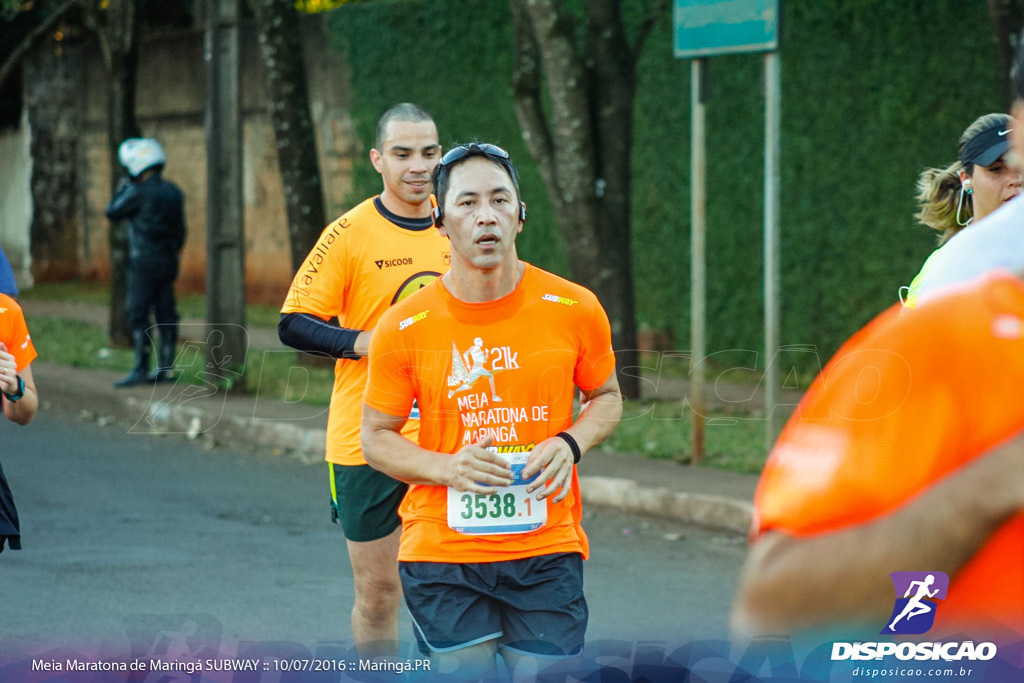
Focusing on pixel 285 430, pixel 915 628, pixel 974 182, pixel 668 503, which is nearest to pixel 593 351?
pixel 974 182

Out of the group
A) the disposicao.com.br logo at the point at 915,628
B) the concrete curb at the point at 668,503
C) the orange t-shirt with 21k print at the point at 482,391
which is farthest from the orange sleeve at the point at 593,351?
the concrete curb at the point at 668,503

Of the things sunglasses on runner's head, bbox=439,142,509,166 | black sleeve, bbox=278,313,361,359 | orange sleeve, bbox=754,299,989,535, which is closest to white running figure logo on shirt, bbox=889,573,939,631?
orange sleeve, bbox=754,299,989,535

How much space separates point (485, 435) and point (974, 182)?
1679 millimetres

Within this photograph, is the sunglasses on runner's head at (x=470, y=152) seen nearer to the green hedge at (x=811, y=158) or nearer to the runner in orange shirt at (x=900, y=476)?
the runner in orange shirt at (x=900, y=476)

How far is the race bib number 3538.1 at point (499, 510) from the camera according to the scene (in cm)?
366

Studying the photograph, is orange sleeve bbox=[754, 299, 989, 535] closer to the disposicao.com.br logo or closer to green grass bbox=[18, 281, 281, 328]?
the disposicao.com.br logo

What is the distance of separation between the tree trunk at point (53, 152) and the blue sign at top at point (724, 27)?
17.6 metres

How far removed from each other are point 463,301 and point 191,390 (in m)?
9.50

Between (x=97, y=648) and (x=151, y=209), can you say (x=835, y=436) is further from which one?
(x=151, y=209)

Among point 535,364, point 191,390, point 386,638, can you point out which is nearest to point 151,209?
point 191,390

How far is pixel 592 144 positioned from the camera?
1108cm

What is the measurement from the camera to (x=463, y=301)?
12.4 ft

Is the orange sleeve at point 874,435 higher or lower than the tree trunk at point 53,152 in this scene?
lower

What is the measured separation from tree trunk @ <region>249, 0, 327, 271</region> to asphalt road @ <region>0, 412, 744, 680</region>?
375 centimetres
